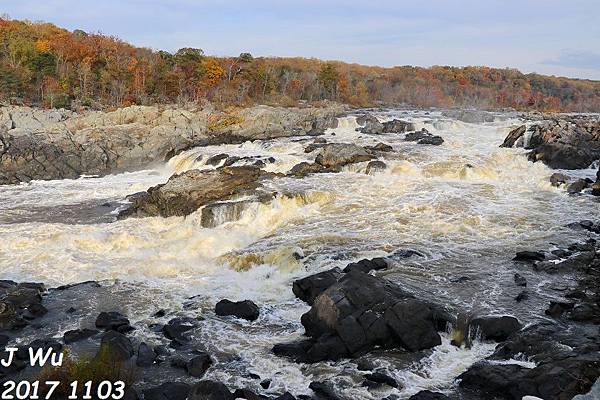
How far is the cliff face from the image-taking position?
37031mm

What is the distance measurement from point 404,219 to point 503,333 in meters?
9.29

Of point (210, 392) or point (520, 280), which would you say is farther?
point (520, 280)

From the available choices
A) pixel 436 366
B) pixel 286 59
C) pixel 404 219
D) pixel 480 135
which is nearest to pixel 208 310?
pixel 436 366

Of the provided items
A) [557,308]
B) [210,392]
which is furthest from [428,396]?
[557,308]

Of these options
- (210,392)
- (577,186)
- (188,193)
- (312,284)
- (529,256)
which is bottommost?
(210,392)

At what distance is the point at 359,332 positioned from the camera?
11.8 meters

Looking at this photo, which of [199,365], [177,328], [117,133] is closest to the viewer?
[199,365]

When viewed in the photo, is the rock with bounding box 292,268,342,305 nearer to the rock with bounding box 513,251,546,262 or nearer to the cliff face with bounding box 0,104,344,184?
the rock with bounding box 513,251,546,262

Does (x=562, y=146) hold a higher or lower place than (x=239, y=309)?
higher

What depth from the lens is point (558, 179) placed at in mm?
26016

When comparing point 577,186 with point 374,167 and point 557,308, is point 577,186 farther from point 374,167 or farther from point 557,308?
point 557,308

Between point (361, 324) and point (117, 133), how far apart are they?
34.4m

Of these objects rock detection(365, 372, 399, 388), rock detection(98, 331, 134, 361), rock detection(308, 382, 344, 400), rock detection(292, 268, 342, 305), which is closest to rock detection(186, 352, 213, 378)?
rock detection(98, 331, 134, 361)

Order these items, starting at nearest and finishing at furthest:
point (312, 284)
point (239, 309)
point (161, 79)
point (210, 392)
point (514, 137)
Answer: point (210, 392) → point (239, 309) → point (312, 284) → point (514, 137) → point (161, 79)
